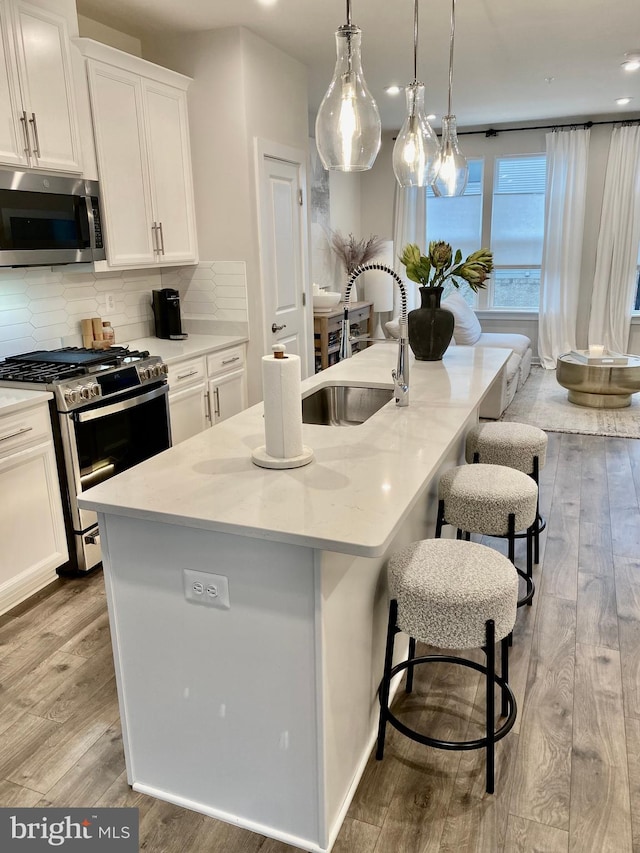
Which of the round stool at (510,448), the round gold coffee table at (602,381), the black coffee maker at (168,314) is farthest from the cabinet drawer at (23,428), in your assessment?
the round gold coffee table at (602,381)

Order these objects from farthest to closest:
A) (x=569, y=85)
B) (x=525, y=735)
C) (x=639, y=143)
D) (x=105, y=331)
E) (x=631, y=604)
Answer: (x=639, y=143) < (x=569, y=85) < (x=105, y=331) < (x=631, y=604) < (x=525, y=735)

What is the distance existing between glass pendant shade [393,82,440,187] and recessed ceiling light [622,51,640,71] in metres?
3.09

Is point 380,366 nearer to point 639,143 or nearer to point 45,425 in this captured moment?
point 45,425

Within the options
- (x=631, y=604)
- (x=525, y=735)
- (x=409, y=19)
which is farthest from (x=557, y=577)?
(x=409, y=19)

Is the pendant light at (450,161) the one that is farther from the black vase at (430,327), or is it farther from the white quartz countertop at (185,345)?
the white quartz countertop at (185,345)

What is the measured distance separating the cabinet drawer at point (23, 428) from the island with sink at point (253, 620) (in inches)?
41.6

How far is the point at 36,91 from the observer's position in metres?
2.98

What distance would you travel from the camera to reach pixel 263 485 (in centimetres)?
172

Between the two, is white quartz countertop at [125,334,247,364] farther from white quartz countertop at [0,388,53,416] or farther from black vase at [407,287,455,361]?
black vase at [407,287,455,361]

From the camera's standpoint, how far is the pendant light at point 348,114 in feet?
5.76

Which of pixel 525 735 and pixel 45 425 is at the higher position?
pixel 45 425

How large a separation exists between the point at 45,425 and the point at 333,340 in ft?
11.2

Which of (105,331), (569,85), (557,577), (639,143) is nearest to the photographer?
(557,577)

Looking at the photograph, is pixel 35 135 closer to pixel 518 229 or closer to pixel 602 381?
pixel 602 381
